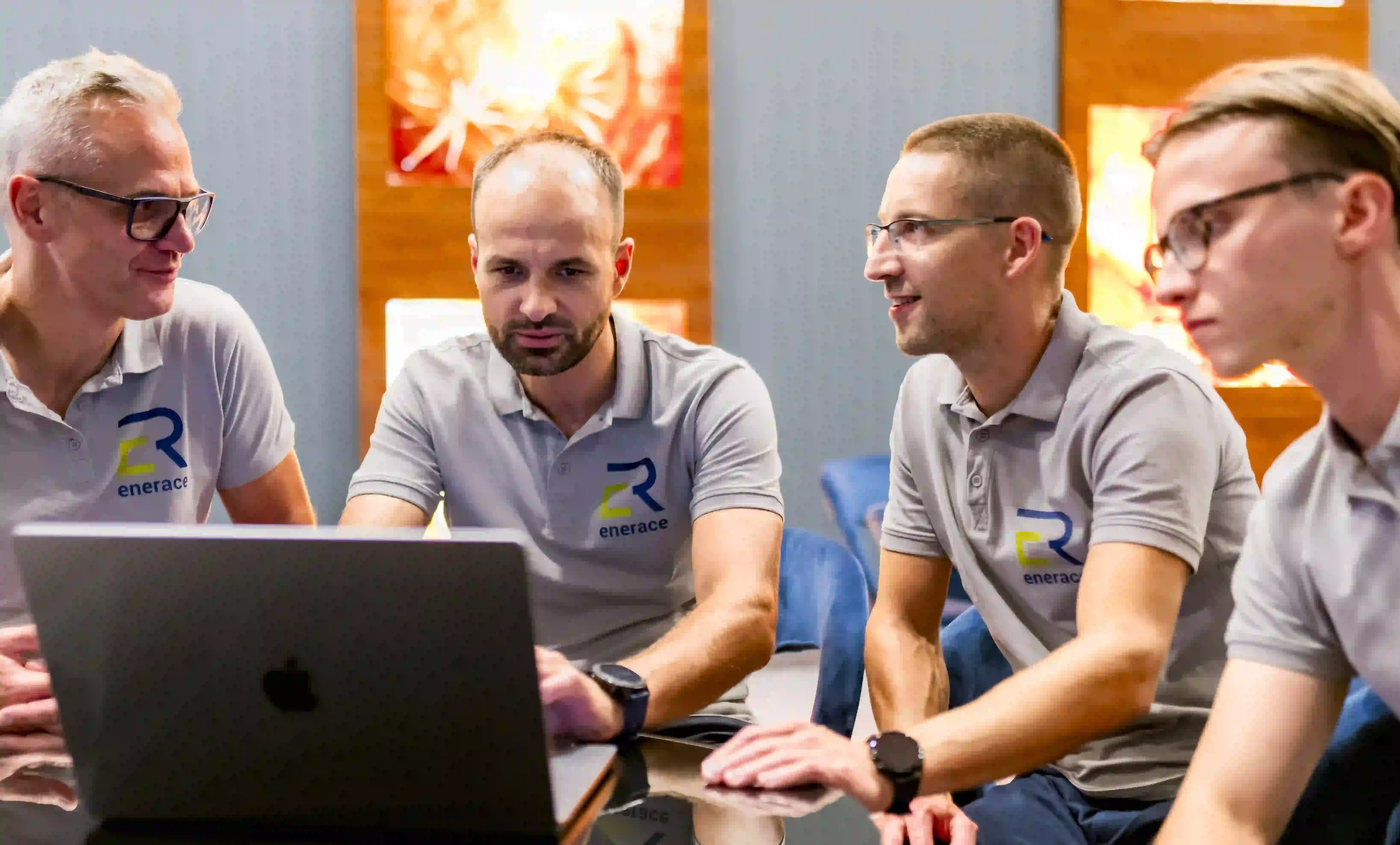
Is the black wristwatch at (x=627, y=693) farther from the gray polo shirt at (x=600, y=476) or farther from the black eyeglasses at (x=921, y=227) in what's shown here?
the black eyeglasses at (x=921, y=227)

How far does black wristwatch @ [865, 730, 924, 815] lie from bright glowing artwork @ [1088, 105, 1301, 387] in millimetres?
3466

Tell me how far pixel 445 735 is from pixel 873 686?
1058 mm

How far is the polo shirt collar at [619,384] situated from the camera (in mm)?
2012

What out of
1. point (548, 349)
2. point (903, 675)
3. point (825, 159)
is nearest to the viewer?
point (903, 675)

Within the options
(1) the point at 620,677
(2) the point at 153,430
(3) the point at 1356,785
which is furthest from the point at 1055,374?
(2) the point at 153,430

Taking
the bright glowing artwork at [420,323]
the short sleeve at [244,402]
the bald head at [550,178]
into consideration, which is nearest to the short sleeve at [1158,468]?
the bald head at [550,178]

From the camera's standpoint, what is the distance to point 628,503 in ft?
6.55

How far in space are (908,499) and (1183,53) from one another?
10.7 ft

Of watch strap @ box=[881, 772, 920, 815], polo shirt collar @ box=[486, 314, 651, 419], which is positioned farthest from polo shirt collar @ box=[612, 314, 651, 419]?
watch strap @ box=[881, 772, 920, 815]

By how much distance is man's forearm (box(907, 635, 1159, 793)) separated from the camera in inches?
54.1

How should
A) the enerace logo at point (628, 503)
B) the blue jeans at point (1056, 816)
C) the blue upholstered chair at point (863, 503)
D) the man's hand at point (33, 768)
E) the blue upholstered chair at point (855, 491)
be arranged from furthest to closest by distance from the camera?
the blue upholstered chair at point (855, 491) < the blue upholstered chair at point (863, 503) < the enerace logo at point (628, 503) < the blue jeans at point (1056, 816) < the man's hand at point (33, 768)

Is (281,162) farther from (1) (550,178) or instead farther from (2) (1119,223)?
Result: (2) (1119,223)

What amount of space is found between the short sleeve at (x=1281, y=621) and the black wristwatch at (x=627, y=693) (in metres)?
0.65

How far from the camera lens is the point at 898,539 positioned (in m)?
2.01
